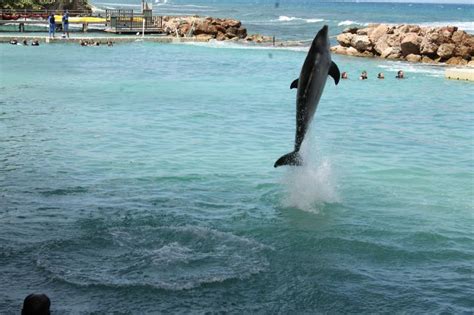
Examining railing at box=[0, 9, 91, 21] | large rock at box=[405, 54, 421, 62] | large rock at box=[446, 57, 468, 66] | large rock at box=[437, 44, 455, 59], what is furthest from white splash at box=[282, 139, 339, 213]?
railing at box=[0, 9, 91, 21]

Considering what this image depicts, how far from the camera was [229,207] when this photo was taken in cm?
1141

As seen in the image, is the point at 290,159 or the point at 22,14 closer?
the point at 290,159

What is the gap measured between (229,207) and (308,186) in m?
1.61

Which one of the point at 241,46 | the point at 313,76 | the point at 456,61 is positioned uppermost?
the point at 313,76

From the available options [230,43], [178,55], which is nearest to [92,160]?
[178,55]

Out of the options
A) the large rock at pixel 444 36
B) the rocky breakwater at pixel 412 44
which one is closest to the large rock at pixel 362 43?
the rocky breakwater at pixel 412 44

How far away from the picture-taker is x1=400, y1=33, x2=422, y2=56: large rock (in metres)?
42.1

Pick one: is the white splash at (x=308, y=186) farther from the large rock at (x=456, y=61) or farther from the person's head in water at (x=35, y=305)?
the large rock at (x=456, y=61)

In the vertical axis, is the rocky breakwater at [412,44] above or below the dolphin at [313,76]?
below

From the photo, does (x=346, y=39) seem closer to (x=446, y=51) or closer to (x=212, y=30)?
(x=446, y=51)

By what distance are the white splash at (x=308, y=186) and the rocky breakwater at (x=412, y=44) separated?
28756 millimetres

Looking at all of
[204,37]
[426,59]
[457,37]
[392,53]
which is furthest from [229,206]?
[204,37]

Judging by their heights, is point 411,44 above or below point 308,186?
above

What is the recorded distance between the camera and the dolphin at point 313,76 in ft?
27.1
